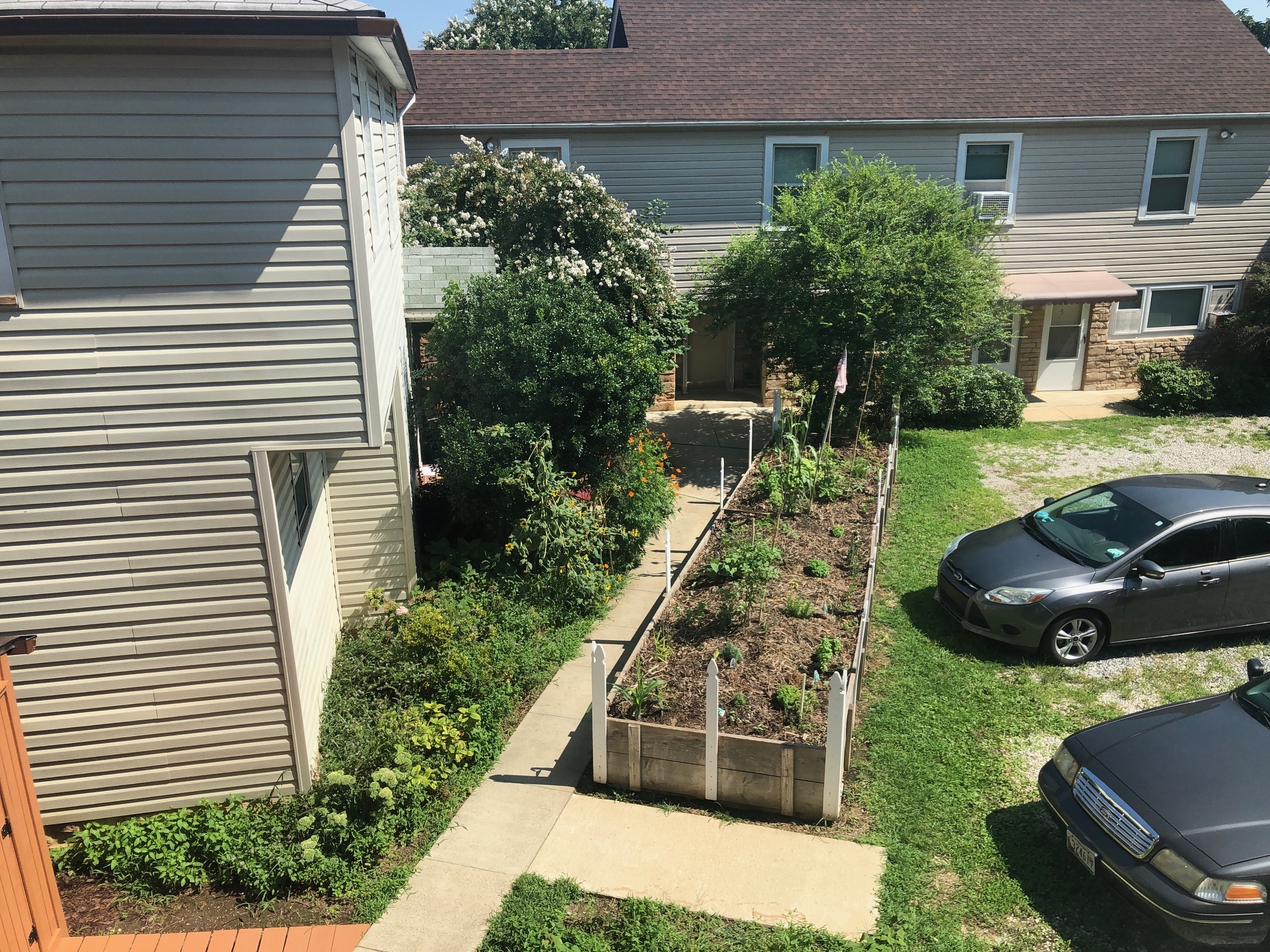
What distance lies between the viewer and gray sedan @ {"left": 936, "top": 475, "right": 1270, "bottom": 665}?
9.32 meters

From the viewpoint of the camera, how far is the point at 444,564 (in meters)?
10.8

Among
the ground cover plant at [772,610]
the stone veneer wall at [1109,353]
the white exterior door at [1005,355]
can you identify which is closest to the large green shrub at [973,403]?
the white exterior door at [1005,355]

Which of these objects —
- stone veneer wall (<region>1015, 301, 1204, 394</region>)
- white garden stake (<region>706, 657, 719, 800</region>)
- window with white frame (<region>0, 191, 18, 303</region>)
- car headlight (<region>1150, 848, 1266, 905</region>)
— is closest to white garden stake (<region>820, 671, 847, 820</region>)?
white garden stake (<region>706, 657, 719, 800</region>)

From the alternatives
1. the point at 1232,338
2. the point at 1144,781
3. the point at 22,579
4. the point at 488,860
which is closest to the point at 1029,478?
the point at 1232,338

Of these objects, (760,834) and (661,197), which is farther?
(661,197)

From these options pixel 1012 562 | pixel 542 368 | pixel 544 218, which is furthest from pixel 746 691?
pixel 544 218

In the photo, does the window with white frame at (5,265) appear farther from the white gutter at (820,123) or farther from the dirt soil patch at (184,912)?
the white gutter at (820,123)

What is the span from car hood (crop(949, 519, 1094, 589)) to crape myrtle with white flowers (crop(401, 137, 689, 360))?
5.97 m

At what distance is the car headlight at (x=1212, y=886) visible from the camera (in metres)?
5.61

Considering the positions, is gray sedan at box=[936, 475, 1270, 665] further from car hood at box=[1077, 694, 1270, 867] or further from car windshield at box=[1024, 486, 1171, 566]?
car hood at box=[1077, 694, 1270, 867]

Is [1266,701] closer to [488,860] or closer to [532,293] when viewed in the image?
[488,860]

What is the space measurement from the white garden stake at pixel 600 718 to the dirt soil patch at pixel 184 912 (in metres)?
2.12

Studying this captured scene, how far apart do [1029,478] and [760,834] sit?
9.91 meters

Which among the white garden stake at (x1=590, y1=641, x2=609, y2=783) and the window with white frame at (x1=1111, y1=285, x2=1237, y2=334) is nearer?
the white garden stake at (x1=590, y1=641, x2=609, y2=783)
